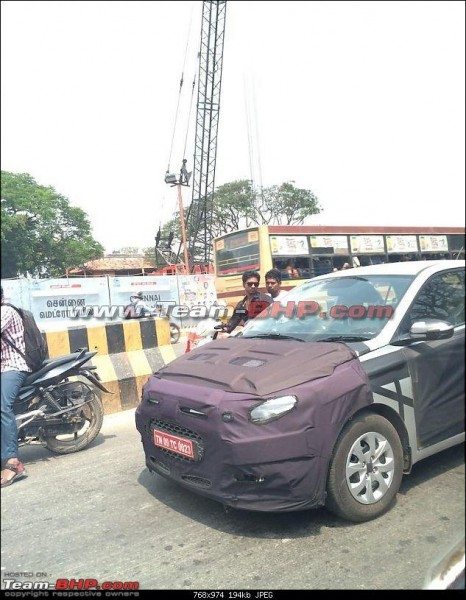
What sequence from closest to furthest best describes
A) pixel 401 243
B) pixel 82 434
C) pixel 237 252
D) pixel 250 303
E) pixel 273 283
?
pixel 82 434
pixel 250 303
pixel 273 283
pixel 237 252
pixel 401 243

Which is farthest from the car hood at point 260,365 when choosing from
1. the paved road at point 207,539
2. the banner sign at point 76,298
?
the banner sign at point 76,298

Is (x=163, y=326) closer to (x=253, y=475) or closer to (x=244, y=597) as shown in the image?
(x=253, y=475)

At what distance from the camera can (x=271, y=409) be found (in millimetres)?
2674

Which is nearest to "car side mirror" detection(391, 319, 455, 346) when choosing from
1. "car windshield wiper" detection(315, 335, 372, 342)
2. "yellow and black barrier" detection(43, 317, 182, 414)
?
"car windshield wiper" detection(315, 335, 372, 342)

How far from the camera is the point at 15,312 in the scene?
1.55 m

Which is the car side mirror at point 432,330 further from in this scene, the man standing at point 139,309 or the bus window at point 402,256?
the bus window at point 402,256

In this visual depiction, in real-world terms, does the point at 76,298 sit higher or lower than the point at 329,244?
lower

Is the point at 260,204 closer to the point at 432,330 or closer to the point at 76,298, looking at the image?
the point at 76,298

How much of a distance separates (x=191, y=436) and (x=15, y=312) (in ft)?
5.11

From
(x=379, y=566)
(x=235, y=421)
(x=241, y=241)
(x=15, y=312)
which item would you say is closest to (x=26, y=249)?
(x=15, y=312)

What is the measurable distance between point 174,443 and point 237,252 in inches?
464

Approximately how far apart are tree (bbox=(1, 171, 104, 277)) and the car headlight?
50.7 inches

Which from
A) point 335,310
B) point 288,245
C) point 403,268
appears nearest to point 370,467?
point 335,310

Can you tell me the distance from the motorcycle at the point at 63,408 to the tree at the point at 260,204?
3746 centimetres
